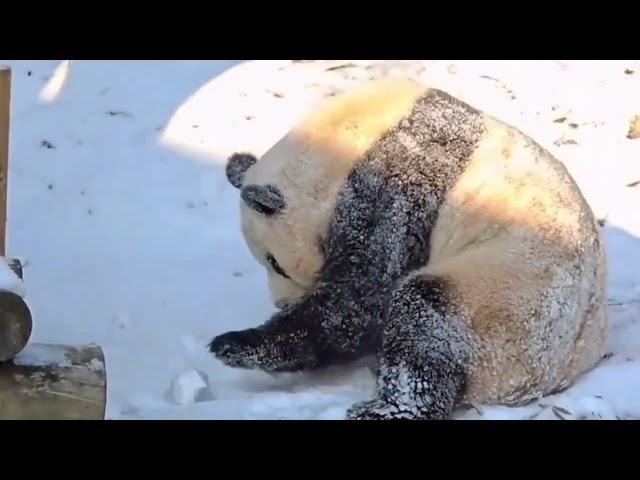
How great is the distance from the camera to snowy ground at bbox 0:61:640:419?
3.91 m

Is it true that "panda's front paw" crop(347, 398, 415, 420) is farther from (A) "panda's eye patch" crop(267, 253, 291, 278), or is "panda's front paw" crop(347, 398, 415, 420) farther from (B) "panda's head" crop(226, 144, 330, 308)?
(A) "panda's eye patch" crop(267, 253, 291, 278)

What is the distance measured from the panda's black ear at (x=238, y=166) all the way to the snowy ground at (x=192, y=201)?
68cm

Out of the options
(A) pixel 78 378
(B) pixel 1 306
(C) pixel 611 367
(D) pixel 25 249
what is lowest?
(D) pixel 25 249

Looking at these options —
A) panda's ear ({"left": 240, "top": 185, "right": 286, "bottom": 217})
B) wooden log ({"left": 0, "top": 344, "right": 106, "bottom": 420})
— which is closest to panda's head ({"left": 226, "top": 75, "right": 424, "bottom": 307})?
panda's ear ({"left": 240, "top": 185, "right": 286, "bottom": 217})

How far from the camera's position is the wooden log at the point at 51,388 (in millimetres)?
2740

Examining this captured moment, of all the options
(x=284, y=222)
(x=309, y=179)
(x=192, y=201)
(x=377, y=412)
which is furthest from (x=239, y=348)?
(x=192, y=201)

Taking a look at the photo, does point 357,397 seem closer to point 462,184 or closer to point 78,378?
point 462,184

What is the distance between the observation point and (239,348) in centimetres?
411

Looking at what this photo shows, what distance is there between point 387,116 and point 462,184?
18.0 inches

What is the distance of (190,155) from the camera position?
7.12 m

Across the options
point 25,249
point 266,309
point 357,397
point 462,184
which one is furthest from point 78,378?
point 25,249

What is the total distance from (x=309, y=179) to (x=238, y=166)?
1.77 ft

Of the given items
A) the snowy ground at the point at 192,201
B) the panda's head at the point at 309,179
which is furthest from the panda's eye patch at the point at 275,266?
the snowy ground at the point at 192,201

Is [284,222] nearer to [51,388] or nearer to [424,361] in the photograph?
[424,361]
